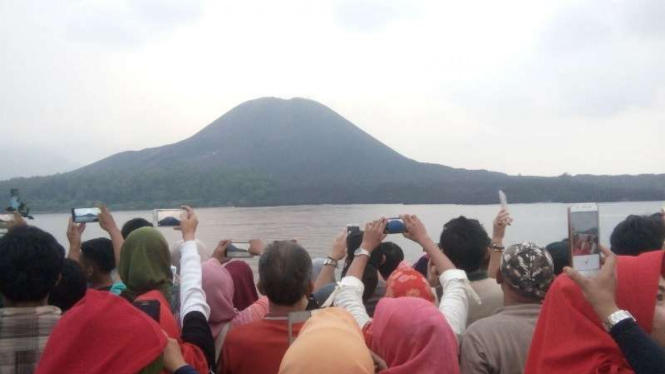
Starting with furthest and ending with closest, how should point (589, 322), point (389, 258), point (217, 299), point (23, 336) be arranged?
point (389, 258)
point (217, 299)
point (23, 336)
point (589, 322)

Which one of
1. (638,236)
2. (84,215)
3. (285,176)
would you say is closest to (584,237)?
(638,236)

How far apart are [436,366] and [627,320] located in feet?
2.56

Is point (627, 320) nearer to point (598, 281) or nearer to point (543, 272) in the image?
point (598, 281)

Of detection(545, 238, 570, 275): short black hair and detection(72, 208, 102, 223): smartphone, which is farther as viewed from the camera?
detection(72, 208, 102, 223): smartphone

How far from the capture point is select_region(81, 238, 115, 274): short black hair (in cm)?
432

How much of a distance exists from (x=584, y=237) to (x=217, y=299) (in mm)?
2102

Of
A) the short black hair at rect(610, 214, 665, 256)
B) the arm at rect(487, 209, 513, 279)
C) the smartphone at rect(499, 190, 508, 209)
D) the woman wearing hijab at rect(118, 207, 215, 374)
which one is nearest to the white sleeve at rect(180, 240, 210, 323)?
the woman wearing hijab at rect(118, 207, 215, 374)

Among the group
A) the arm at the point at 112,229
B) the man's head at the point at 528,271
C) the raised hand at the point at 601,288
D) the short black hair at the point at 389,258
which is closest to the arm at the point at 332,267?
the short black hair at the point at 389,258

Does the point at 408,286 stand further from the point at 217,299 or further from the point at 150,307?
the point at 150,307

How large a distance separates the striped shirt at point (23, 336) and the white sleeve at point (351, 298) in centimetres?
142

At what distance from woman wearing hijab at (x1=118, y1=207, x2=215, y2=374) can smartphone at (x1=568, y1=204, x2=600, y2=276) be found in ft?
5.66

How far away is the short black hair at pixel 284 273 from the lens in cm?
314

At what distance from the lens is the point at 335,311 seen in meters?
2.49

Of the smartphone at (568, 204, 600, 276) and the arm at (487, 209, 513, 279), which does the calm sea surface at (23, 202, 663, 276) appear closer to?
the smartphone at (568, 204, 600, 276)
